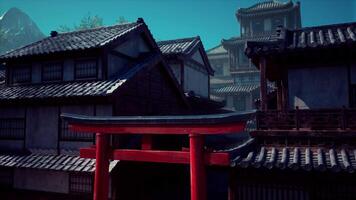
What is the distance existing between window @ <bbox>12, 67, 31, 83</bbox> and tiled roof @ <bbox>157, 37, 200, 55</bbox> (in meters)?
12.0

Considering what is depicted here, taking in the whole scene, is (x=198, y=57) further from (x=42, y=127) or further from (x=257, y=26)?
(x=257, y=26)

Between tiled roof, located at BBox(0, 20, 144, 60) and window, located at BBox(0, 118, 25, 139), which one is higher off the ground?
tiled roof, located at BBox(0, 20, 144, 60)

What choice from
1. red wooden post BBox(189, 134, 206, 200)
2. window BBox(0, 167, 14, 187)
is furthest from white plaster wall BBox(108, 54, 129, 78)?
red wooden post BBox(189, 134, 206, 200)

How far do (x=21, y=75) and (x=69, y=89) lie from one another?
525 cm

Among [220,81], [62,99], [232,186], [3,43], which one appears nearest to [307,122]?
[232,186]

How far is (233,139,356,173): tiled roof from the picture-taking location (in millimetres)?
9047

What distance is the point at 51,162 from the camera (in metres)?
14.8

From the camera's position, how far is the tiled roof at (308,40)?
10484mm

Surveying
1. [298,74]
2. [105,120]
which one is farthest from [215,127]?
[298,74]

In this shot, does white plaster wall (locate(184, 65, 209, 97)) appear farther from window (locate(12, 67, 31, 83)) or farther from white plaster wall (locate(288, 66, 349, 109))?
white plaster wall (locate(288, 66, 349, 109))

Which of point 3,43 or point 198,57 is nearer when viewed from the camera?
point 198,57

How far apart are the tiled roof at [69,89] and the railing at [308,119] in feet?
24.7

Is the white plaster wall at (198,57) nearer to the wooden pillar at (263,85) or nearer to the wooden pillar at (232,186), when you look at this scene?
the wooden pillar at (263,85)

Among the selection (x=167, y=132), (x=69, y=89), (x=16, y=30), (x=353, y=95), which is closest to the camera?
(x=167, y=132)
